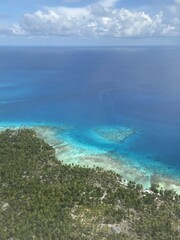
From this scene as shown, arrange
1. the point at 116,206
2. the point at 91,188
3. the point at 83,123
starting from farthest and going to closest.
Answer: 1. the point at 83,123
2. the point at 91,188
3. the point at 116,206

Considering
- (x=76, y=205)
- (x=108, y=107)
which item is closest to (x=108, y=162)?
(x=76, y=205)

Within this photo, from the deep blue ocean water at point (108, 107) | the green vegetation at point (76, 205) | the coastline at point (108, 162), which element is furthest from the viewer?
the deep blue ocean water at point (108, 107)

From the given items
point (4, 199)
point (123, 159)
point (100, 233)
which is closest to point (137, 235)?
point (100, 233)

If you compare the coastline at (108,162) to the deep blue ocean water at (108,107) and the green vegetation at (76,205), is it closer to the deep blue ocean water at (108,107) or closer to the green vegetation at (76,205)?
the deep blue ocean water at (108,107)

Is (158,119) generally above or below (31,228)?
above

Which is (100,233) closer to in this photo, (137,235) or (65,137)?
(137,235)

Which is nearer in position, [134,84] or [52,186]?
[52,186]

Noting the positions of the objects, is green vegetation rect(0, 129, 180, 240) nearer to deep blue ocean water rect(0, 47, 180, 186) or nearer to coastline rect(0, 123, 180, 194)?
coastline rect(0, 123, 180, 194)

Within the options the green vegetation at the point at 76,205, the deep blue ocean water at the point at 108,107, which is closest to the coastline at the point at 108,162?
the deep blue ocean water at the point at 108,107
